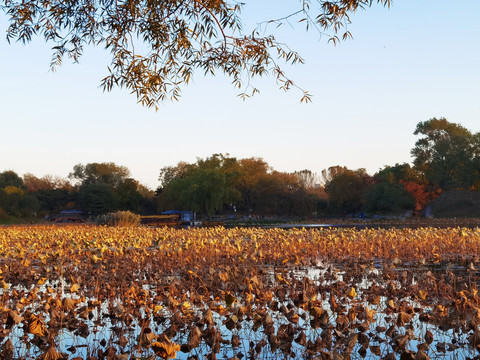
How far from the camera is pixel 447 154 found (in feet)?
205

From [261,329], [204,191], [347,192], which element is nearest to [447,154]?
[347,192]

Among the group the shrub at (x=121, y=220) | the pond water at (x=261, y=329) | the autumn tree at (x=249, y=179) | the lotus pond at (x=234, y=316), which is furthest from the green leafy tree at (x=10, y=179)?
A: the pond water at (x=261, y=329)

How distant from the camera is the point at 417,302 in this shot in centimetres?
715

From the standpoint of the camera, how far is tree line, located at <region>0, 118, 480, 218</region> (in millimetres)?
61250

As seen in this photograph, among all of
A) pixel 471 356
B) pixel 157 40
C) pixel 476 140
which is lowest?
pixel 471 356

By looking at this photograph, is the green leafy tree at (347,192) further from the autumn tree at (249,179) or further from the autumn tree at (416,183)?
the autumn tree at (249,179)

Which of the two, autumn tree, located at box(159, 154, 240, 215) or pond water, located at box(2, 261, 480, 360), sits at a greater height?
autumn tree, located at box(159, 154, 240, 215)

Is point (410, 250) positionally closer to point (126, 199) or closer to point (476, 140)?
point (476, 140)

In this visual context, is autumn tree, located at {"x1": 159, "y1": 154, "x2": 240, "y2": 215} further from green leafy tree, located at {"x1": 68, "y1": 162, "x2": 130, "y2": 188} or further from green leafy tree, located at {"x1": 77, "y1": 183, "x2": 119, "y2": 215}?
green leafy tree, located at {"x1": 68, "y1": 162, "x2": 130, "y2": 188}

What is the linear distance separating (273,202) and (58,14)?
61975 mm

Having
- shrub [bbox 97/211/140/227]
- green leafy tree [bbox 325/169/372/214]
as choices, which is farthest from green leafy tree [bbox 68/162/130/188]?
shrub [bbox 97/211/140/227]

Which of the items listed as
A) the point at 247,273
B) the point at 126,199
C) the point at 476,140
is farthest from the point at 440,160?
the point at 247,273

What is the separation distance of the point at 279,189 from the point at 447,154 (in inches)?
795

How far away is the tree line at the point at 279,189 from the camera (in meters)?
61.2
